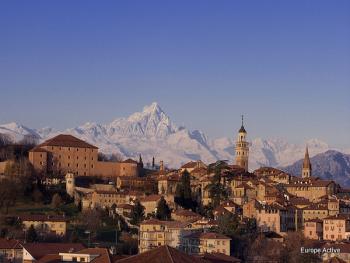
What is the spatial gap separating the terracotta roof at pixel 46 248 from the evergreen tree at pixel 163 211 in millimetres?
15505

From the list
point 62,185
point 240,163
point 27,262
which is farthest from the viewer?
point 240,163

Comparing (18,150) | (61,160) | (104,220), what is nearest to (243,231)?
(104,220)

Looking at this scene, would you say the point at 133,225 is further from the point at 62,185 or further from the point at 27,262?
the point at 27,262

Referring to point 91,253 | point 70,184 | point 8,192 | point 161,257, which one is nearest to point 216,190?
point 70,184

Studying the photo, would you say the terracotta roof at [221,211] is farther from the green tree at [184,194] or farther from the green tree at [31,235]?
the green tree at [31,235]

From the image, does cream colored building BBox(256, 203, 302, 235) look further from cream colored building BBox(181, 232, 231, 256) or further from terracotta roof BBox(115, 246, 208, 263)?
terracotta roof BBox(115, 246, 208, 263)

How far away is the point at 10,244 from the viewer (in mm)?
55625

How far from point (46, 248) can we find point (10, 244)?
2.99 meters

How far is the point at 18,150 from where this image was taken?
8962cm

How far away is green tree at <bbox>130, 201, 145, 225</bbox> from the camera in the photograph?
6844cm

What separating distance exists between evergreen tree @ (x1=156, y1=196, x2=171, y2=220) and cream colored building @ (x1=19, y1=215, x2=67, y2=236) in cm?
732

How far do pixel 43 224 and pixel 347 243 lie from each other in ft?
62.0

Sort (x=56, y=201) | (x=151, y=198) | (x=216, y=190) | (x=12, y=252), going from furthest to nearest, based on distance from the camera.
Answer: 1. (x=216, y=190)
2. (x=151, y=198)
3. (x=56, y=201)
4. (x=12, y=252)

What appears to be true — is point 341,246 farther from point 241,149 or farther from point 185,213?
point 241,149
